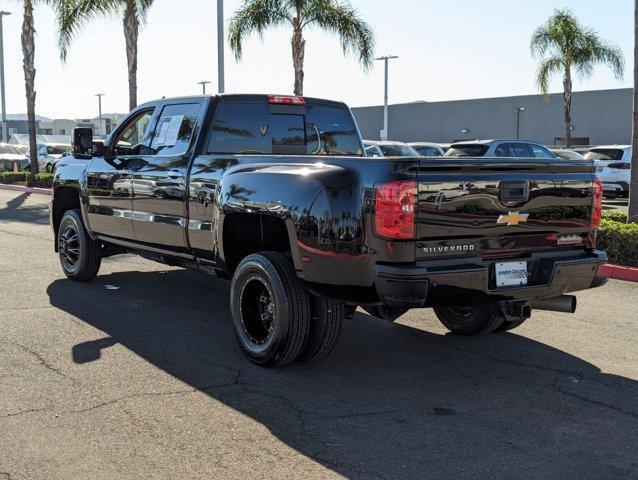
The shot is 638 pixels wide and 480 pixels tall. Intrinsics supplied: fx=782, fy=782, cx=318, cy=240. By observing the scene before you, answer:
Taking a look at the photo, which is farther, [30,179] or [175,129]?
[30,179]

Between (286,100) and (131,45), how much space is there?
61.3 ft

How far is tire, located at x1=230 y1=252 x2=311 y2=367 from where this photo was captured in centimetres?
529

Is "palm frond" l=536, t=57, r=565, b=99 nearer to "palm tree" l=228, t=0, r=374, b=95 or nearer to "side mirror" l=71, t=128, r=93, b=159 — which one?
"palm tree" l=228, t=0, r=374, b=95

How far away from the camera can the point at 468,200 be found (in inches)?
190

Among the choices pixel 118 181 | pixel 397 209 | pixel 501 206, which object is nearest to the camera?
pixel 397 209

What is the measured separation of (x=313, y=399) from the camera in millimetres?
4906

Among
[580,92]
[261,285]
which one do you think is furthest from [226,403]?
[580,92]

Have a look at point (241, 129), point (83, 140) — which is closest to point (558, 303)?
point (241, 129)

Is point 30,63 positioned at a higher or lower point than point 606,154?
higher

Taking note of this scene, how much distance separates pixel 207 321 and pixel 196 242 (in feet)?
2.95

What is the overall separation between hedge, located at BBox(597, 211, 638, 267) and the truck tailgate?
15.8 feet

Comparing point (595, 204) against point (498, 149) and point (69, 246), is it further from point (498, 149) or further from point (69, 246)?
point (498, 149)

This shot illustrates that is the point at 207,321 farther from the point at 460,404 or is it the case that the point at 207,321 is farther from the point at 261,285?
the point at 460,404

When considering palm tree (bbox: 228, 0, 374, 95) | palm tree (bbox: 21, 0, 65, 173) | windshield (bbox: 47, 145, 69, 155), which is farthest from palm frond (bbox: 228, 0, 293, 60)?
windshield (bbox: 47, 145, 69, 155)
